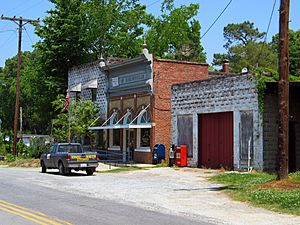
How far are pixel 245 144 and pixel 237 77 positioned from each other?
131 inches

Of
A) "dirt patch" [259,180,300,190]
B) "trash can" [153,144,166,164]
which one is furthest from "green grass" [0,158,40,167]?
"dirt patch" [259,180,300,190]

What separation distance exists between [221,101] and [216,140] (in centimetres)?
221

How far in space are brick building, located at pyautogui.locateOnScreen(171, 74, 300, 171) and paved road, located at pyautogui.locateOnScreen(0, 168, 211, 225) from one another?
10.2m

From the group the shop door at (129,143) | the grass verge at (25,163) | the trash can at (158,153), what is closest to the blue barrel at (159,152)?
the trash can at (158,153)

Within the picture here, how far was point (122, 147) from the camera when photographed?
1387 inches

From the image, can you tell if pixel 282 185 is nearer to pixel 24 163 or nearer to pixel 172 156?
pixel 172 156

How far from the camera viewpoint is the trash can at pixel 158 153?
101 feet

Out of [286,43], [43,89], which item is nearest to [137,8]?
[43,89]

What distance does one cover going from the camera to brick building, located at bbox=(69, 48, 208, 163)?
31.7m

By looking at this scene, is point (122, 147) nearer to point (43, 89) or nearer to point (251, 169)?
point (251, 169)

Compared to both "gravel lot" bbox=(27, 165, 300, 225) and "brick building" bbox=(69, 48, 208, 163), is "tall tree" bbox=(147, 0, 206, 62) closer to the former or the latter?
"brick building" bbox=(69, 48, 208, 163)

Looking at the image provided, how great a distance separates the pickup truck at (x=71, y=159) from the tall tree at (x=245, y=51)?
110 ft

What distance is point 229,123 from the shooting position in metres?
25.8

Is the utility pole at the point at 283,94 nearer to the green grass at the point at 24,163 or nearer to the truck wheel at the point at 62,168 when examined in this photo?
the truck wheel at the point at 62,168
